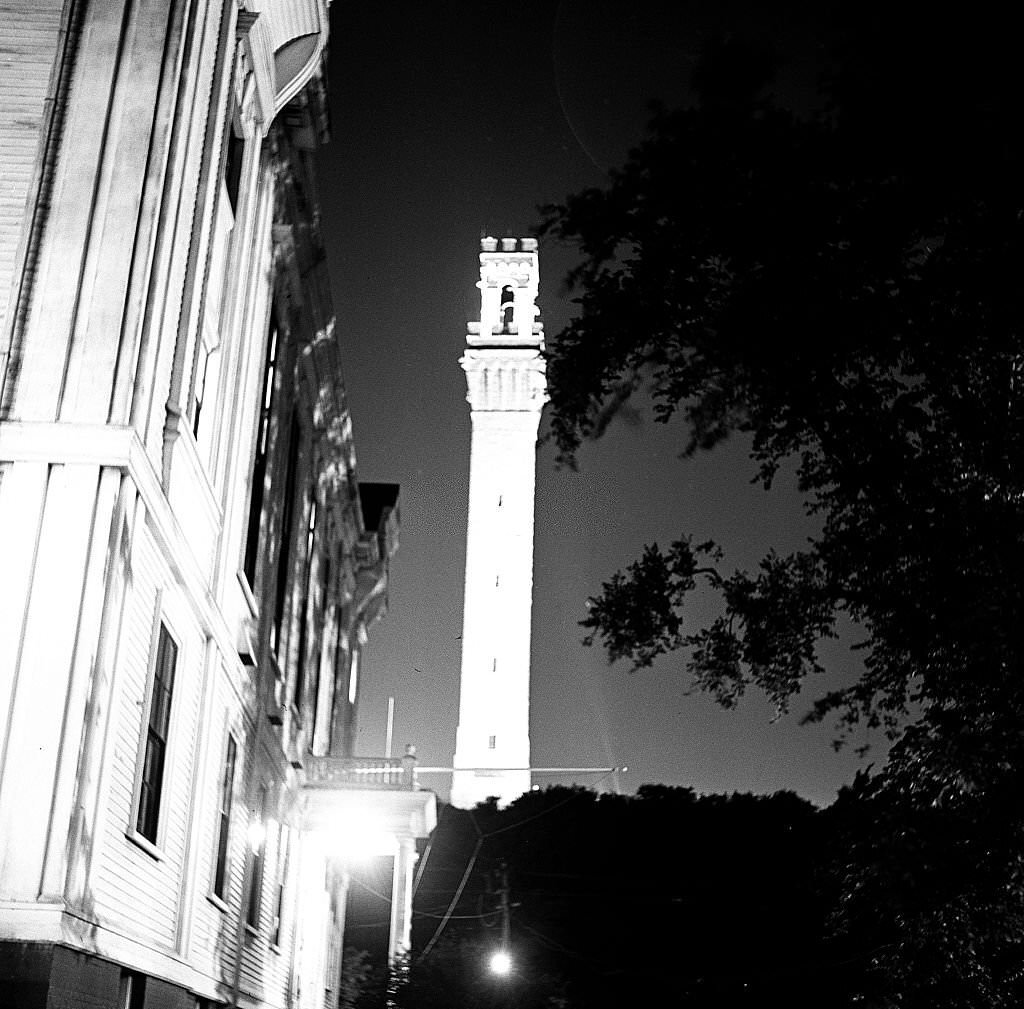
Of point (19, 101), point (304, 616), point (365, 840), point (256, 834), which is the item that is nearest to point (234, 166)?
point (19, 101)

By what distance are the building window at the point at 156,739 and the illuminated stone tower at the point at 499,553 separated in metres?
61.5

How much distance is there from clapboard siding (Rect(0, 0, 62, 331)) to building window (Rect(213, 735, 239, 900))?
7.50 metres

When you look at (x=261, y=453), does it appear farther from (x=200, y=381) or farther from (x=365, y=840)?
(x=365, y=840)

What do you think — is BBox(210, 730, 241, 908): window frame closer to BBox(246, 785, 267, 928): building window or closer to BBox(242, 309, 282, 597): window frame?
BBox(246, 785, 267, 928): building window

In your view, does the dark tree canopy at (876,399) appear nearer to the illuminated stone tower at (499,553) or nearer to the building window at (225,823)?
the building window at (225,823)

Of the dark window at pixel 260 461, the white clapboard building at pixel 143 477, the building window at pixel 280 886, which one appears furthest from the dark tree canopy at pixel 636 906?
the dark window at pixel 260 461

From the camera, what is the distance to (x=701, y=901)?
52.4m

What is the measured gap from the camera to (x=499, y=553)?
81.3m

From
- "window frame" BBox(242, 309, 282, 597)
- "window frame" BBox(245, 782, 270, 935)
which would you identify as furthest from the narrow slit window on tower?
"window frame" BBox(245, 782, 270, 935)

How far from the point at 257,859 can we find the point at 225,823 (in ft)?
9.97

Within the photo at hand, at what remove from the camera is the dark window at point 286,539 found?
23062 millimetres

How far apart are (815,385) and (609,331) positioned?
8.29 feet

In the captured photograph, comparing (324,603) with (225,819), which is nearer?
(225,819)

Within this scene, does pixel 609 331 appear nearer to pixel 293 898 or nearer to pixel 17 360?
pixel 17 360
